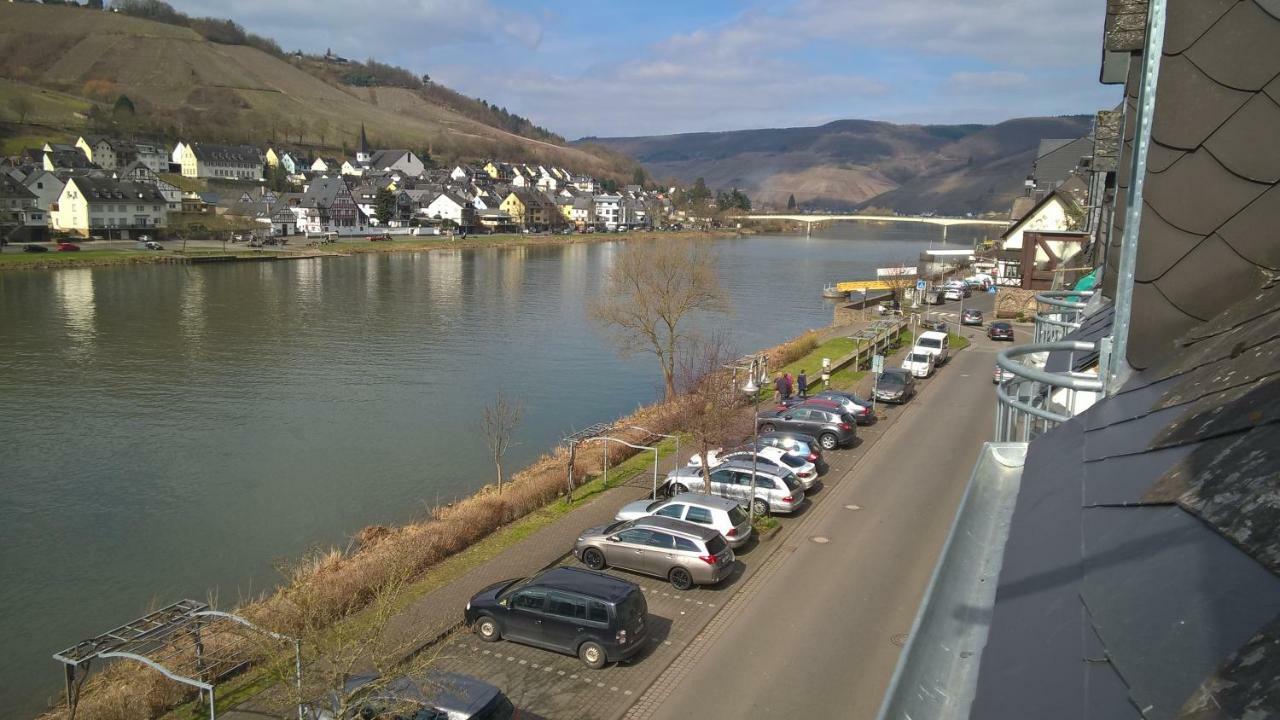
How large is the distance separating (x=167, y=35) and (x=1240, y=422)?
7912 inches

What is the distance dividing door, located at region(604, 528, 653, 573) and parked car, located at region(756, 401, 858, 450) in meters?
6.68

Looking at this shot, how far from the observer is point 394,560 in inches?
458

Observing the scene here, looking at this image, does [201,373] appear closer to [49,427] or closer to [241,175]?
[49,427]

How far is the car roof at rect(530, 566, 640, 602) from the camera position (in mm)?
9391

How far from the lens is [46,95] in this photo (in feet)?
378

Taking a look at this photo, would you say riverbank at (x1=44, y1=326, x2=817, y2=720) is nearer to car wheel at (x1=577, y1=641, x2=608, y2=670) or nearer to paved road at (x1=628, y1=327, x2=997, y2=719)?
car wheel at (x1=577, y1=641, x2=608, y2=670)

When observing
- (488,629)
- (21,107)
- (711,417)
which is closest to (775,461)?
(711,417)

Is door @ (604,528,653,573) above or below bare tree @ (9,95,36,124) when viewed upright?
below

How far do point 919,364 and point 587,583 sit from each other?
18452 mm

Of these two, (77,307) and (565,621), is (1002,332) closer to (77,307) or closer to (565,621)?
(565,621)

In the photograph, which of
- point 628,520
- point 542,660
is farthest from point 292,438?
point 542,660

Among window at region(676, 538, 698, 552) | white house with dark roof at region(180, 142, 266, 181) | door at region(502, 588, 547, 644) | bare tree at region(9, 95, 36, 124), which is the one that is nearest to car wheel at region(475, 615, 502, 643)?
door at region(502, 588, 547, 644)

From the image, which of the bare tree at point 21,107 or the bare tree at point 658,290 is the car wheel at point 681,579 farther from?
the bare tree at point 21,107

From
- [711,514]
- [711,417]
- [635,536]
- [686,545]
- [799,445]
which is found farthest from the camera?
[799,445]
